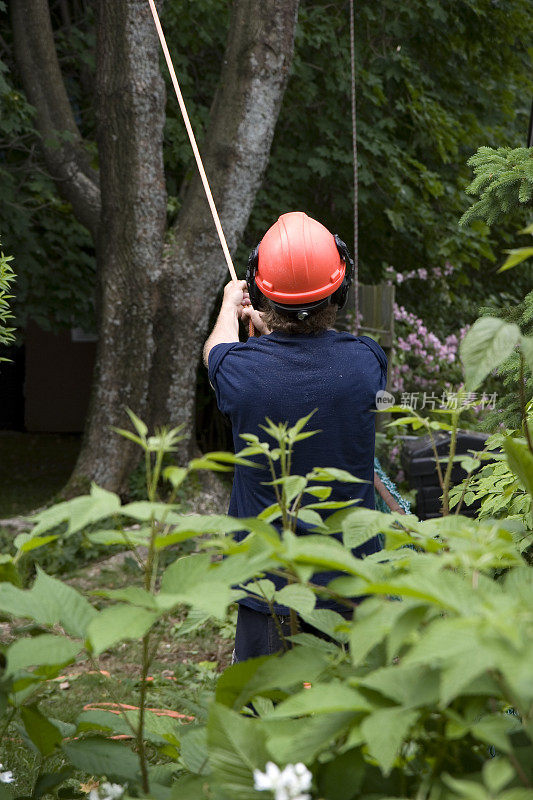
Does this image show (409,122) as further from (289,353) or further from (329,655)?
(329,655)

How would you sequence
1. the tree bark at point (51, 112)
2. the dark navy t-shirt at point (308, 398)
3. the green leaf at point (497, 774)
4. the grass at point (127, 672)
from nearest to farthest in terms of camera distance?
the green leaf at point (497, 774)
the dark navy t-shirt at point (308, 398)
the grass at point (127, 672)
the tree bark at point (51, 112)

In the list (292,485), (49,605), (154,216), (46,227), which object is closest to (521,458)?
(292,485)

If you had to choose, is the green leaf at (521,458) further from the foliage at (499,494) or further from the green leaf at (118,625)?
the foliage at (499,494)

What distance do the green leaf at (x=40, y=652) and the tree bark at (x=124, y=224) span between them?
6.05m

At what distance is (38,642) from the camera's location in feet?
3.43

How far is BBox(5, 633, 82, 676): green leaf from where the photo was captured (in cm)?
99

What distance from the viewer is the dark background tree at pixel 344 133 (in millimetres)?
8859

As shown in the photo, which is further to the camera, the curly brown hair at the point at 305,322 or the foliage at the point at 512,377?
the foliage at the point at 512,377

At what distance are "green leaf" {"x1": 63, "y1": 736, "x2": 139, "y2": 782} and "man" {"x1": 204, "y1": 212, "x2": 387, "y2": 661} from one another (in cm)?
94

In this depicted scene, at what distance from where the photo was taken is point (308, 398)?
7.39ft

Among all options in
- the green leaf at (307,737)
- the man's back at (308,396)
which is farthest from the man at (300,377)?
the green leaf at (307,737)

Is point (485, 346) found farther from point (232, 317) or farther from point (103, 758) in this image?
point (232, 317)

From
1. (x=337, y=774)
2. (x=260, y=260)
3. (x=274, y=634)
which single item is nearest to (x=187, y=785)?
(x=337, y=774)

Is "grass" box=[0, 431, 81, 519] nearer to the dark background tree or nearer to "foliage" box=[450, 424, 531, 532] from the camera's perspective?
the dark background tree
